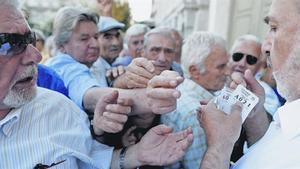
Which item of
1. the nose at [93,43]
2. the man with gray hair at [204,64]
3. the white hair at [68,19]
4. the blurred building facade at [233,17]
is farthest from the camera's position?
the blurred building facade at [233,17]

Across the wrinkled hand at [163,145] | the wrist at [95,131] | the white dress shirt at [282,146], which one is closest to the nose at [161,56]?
the wrist at [95,131]

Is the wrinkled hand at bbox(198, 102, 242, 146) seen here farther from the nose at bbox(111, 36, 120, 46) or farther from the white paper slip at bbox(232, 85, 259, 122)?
the nose at bbox(111, 36, 120, 46)

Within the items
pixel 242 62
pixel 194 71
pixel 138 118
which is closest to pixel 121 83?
pixel 138 118

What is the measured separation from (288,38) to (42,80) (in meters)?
1.57

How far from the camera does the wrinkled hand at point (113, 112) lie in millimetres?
1715

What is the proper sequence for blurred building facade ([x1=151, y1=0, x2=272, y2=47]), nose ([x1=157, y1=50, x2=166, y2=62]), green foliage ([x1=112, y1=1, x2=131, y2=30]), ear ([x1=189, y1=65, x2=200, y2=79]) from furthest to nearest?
1. green foliage ([x1=112, y1=1, x2=131, y2=30])
2. blurred building facade ([x1=151, y1=0, x2=272, y2=47])
3. nose ([x1=157, y1=50, x2=166, y2=62])
4. ear ([x1=189, y1=65, x2=200, y2=79])

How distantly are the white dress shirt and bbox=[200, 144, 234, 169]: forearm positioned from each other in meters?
0.08

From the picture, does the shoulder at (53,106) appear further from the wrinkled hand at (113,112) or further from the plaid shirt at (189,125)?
the plaid shirt at (189,125)

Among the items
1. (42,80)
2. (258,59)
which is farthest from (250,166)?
(258,59)

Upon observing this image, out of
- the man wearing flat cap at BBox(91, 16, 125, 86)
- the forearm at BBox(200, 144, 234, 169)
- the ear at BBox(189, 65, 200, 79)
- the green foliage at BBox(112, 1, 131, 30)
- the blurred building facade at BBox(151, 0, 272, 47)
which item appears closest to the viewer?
the forearm at BBox(200, 144, 234, 169)

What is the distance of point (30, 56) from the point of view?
6.21ft

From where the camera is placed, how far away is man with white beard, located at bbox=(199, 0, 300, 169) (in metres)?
1.45

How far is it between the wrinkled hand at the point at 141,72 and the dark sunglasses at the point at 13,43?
527mm

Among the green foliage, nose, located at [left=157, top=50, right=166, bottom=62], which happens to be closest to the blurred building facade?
nose, located at [left=157, top=50, right=166, bottom=62]
